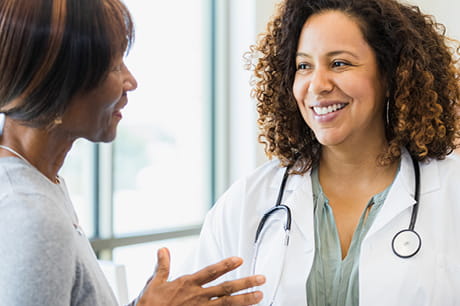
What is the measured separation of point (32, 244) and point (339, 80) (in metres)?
0.93

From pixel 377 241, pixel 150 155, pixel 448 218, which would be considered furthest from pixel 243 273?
pixel 150 155

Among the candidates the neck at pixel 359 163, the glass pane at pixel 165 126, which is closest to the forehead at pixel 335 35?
the neck at pixel 359 163

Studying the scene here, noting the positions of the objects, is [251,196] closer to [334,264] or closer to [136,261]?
[334,264]

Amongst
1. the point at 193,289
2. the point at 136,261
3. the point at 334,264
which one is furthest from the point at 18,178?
the point at 136,261

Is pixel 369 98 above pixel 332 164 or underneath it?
above

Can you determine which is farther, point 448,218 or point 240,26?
point 240,26

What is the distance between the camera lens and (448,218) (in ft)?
4.07

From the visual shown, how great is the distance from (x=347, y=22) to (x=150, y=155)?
5.52 feet

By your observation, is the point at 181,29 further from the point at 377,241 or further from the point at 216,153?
the point at 377,241

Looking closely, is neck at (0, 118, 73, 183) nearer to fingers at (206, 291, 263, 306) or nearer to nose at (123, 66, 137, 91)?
nose at (123, 66, 137, 91)

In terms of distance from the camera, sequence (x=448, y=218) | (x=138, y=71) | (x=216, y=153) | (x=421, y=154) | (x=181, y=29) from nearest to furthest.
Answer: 1. (x=448, y=218)
2. (x=421, y=154)
3. (x=138, y=71)
4. (x=181, y=29)
5. (x=216, y=153)

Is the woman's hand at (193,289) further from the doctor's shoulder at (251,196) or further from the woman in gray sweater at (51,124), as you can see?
the doctor's shoulder at (251,196)

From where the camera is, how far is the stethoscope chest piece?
1198mm

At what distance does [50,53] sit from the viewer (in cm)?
64
